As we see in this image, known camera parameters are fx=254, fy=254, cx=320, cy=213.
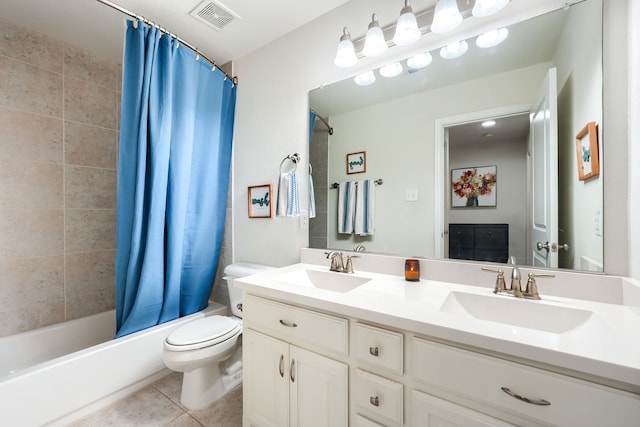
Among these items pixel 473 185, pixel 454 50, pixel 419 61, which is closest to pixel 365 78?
pixel 419 61

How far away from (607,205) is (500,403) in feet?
2.72

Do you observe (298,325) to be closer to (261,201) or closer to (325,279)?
(325,279)

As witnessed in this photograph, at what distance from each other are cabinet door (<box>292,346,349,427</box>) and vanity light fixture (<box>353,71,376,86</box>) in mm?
1451

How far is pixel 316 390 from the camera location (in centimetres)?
98

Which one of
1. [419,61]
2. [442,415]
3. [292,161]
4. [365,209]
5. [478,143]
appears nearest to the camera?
[442,415]

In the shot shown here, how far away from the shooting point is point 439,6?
1163 millimetres

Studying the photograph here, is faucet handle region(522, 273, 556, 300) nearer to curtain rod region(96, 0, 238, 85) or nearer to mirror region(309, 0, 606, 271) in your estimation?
mirror region(309, 0, 606, 271)

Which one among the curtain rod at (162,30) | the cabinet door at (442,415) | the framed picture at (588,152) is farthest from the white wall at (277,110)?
the cabinet door at (442,415)

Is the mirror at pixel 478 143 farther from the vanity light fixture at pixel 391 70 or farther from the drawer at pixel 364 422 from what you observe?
the drawer at pixel 364 422

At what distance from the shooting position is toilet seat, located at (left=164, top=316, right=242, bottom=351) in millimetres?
1380

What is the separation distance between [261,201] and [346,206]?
28.3 inches

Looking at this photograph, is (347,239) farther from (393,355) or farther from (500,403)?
(500,403)

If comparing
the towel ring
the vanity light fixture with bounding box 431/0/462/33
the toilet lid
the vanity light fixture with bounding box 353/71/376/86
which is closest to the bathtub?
the toilet lid

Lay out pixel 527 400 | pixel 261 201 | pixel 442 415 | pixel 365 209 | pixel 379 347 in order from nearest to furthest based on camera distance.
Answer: pixel 527 400
pixel 442 415
pixel 379 347
pixel 365 209
pixel 261 201
